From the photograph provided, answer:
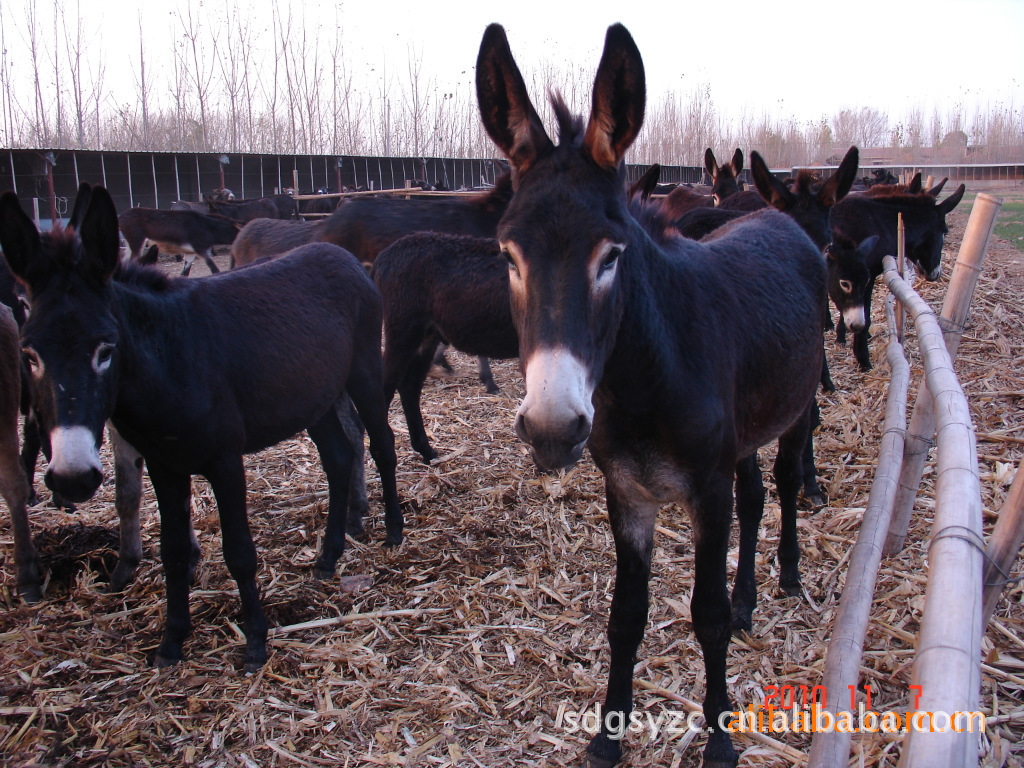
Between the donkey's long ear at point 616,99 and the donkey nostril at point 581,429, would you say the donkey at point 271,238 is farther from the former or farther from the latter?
the donkey nostril at point 581,429

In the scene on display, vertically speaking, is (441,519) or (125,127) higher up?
(125,127)

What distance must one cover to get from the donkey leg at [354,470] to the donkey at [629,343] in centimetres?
242

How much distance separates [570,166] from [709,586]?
5.06 feet

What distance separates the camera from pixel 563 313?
5.50 feet

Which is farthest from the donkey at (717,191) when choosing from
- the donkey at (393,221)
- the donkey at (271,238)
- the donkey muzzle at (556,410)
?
the donkey muzzle at (556,410)

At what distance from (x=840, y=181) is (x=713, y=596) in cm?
412

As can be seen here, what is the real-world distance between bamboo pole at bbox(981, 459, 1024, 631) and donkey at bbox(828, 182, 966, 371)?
678 centimetres

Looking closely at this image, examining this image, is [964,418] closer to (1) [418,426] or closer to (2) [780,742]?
(2) [780,742]

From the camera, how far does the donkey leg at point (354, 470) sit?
4.52 m

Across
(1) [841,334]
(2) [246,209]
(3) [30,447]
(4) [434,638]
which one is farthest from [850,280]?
(2) [246,209]

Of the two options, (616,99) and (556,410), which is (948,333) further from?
(556,410)

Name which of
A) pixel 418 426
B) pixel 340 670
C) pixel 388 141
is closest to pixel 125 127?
pixel 388 141

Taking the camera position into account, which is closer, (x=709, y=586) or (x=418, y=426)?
(x=709, y=586)

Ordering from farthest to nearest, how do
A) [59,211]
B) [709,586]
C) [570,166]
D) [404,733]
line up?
[59,211], [404,733], [709,586], [570,166]
